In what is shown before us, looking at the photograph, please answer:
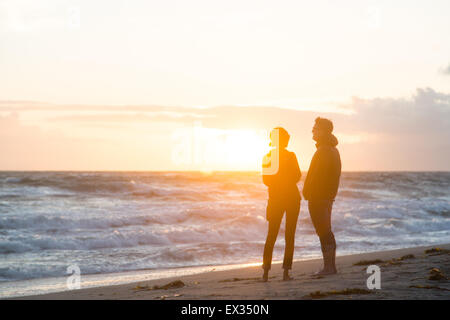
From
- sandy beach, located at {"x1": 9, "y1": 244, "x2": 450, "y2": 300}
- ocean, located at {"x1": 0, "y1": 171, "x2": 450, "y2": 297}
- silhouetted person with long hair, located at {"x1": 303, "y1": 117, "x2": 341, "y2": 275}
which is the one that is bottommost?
ocean, located at {"x1": 0, "y1": 171, "x2": 450, "y2": 297}

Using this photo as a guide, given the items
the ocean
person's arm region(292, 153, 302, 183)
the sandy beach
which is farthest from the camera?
the ocean

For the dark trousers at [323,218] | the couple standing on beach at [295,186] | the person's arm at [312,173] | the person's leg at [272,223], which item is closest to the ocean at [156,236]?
the person's leg at [272,223]

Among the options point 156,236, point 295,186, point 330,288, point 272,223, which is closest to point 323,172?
point 295,186

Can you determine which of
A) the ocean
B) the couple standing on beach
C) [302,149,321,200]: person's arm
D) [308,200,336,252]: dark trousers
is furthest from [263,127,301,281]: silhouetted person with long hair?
the ocean

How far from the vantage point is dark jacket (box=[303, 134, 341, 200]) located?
783 cm

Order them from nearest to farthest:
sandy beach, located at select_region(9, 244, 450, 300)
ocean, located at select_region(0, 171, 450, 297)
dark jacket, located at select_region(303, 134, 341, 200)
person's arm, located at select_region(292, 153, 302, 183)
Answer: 1. sandy beach, located at select_region(9, 244, 450, 300)
2. person's arm, located at select_region(292, 153, 302, 183)
3. dark jacket, located at select_region(303, 134, 341, 200)
4. ocean, located at select_region(0, 171, 450, 297)

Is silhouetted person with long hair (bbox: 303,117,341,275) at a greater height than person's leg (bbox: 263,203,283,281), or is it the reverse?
silhouetted person with long hair (bbox: 303,117,341,275)

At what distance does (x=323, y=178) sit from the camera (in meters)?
7.84

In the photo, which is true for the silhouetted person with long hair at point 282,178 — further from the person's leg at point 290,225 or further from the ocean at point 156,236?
the ocean at point 156,236

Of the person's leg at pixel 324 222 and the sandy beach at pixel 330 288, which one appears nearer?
the sandy beach at pixel 330 288

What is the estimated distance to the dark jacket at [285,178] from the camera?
24.8 ft

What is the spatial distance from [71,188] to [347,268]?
116 ft

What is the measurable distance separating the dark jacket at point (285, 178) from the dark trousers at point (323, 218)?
43cm

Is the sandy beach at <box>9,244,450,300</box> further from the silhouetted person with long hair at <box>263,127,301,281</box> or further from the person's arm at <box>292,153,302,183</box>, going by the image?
the person's arm at <box>292,153,302,183</box>
